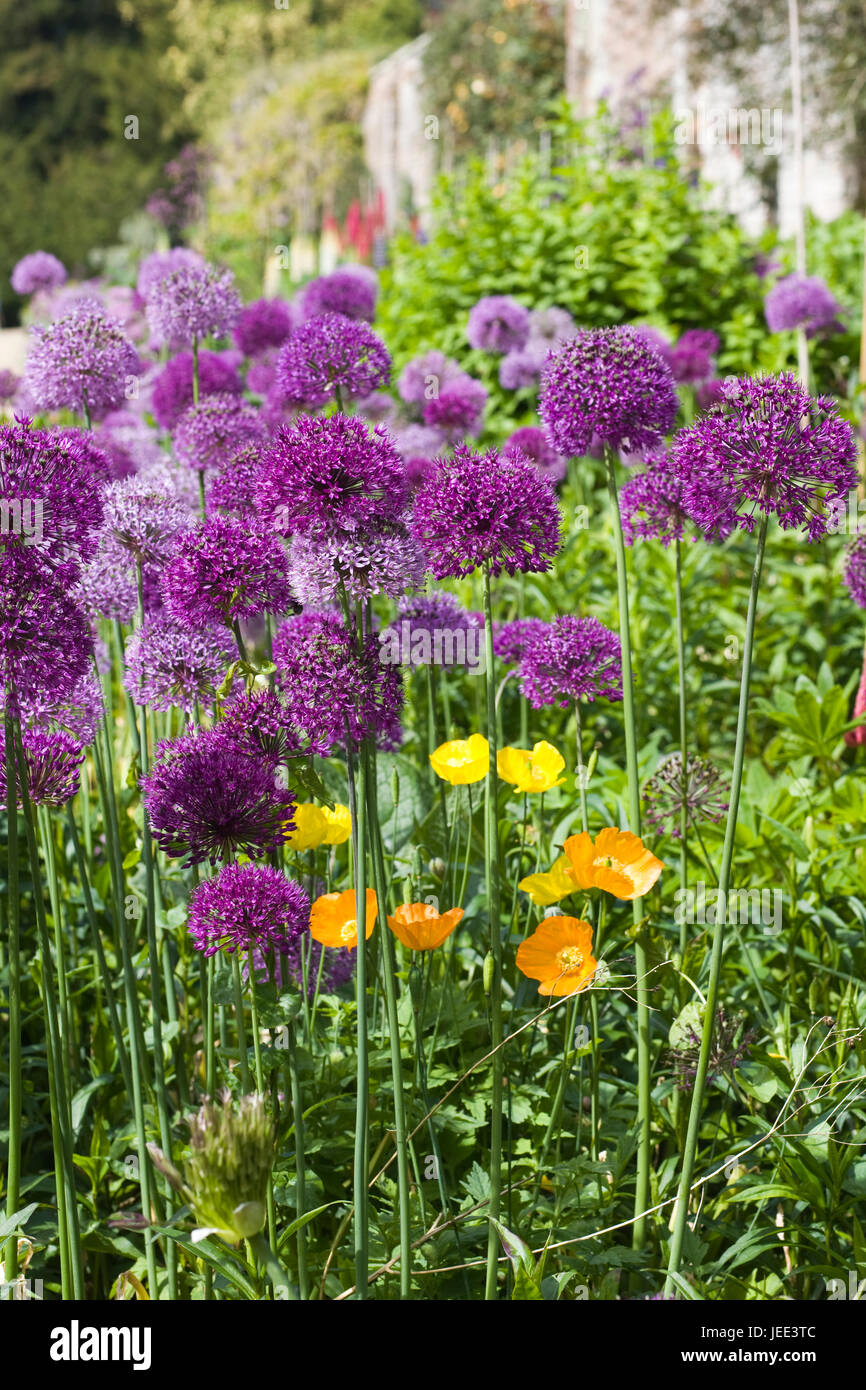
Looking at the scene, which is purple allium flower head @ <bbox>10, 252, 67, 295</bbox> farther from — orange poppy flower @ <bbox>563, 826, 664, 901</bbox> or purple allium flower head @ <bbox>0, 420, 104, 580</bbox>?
orange poppy flower @ <bbox>563, 826, 664, 901</bbox>

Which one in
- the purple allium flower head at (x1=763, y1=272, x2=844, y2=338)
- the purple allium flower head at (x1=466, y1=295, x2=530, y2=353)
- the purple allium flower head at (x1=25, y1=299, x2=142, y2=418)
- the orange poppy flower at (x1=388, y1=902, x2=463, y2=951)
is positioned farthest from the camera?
the purple allium flower head at (x1=763, y1=272, x2=844, y2=338)

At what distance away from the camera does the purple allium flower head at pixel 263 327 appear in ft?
14.2

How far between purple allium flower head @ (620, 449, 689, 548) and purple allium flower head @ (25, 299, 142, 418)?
1.25 metres

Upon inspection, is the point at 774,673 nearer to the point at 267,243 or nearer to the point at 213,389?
the point at 213,389

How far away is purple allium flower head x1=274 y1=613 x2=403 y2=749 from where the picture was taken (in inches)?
64.2

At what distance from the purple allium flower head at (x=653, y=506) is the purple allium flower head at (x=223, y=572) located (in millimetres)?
852

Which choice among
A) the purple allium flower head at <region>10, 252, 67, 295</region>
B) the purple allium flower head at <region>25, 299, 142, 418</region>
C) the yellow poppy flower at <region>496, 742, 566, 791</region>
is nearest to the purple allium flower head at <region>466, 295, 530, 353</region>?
the purple allium flower head at <region>10, 252, 67, 295</region>

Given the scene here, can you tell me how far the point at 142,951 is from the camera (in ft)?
8.98

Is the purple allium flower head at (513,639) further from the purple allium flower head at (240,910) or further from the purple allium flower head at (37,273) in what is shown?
the purple allium flower head at (37,273)

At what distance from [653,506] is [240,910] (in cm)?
121

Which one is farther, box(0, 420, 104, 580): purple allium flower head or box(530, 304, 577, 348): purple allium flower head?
box(530, 304, 577, 348): purple allium flower head

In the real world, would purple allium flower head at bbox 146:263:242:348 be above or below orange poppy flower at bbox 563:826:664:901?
above

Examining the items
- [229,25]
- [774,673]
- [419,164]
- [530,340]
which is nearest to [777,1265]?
[774,673]

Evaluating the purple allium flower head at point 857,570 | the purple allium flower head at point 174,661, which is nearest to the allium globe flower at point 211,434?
the purple allium flower head at point 174,661
